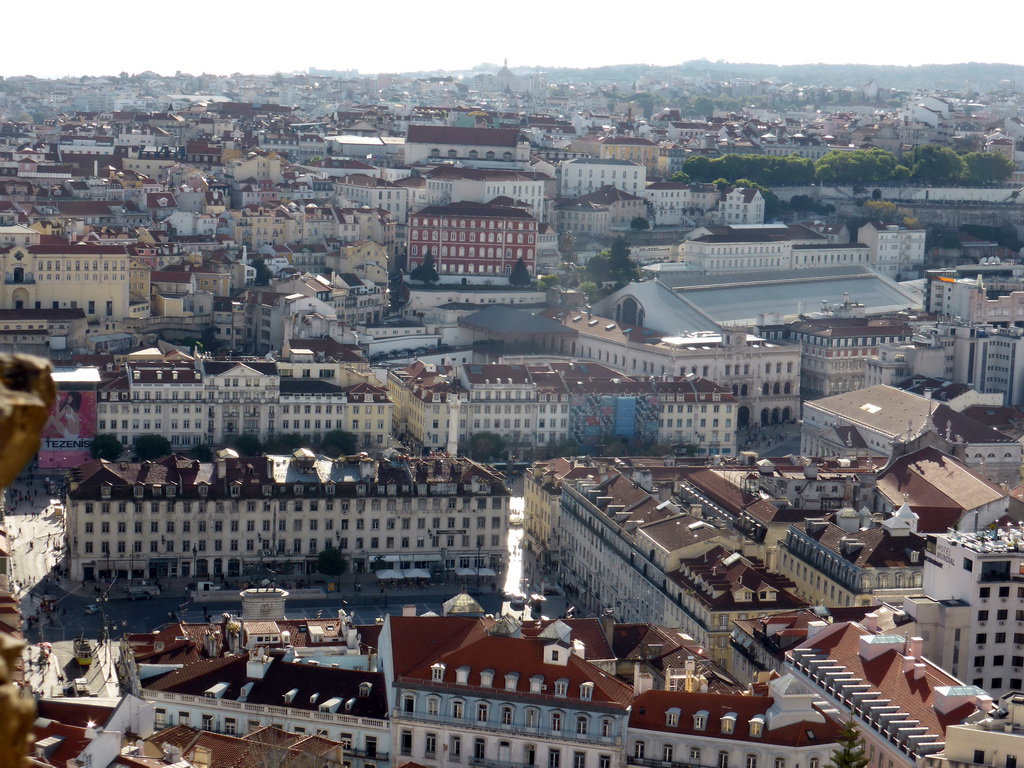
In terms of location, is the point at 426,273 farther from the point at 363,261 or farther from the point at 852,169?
the point at 852,169

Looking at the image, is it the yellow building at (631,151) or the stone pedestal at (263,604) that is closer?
the stone pedestal at (263,604)

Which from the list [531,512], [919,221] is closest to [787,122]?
[919,221]

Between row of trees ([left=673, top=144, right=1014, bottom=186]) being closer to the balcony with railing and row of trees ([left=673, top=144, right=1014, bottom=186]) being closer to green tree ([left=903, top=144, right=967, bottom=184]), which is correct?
green tree ([left=903, top=144, right=967, bottom=184])

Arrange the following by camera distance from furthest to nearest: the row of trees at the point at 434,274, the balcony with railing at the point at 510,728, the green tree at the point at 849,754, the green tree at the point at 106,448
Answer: the row of trees at the point at 434,274
the green tree at the point at 106,448
the balcony with railing at the point at 510,728
the green tree at the point at 849,754

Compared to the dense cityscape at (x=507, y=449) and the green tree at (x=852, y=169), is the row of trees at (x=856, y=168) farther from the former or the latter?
the dense cityscape at (x=507, y=449)

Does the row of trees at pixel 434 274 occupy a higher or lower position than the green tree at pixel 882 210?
lower

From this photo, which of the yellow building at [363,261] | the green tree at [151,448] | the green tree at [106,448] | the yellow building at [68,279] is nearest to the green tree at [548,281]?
the yellow building at [363,261]

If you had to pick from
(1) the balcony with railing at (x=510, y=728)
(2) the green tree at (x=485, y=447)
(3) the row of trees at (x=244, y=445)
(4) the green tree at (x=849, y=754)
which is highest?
(4) the green tree at (x=849, y=754)

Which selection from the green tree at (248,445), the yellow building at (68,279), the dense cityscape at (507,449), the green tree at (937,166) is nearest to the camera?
the dense cityscape at (507,449)
